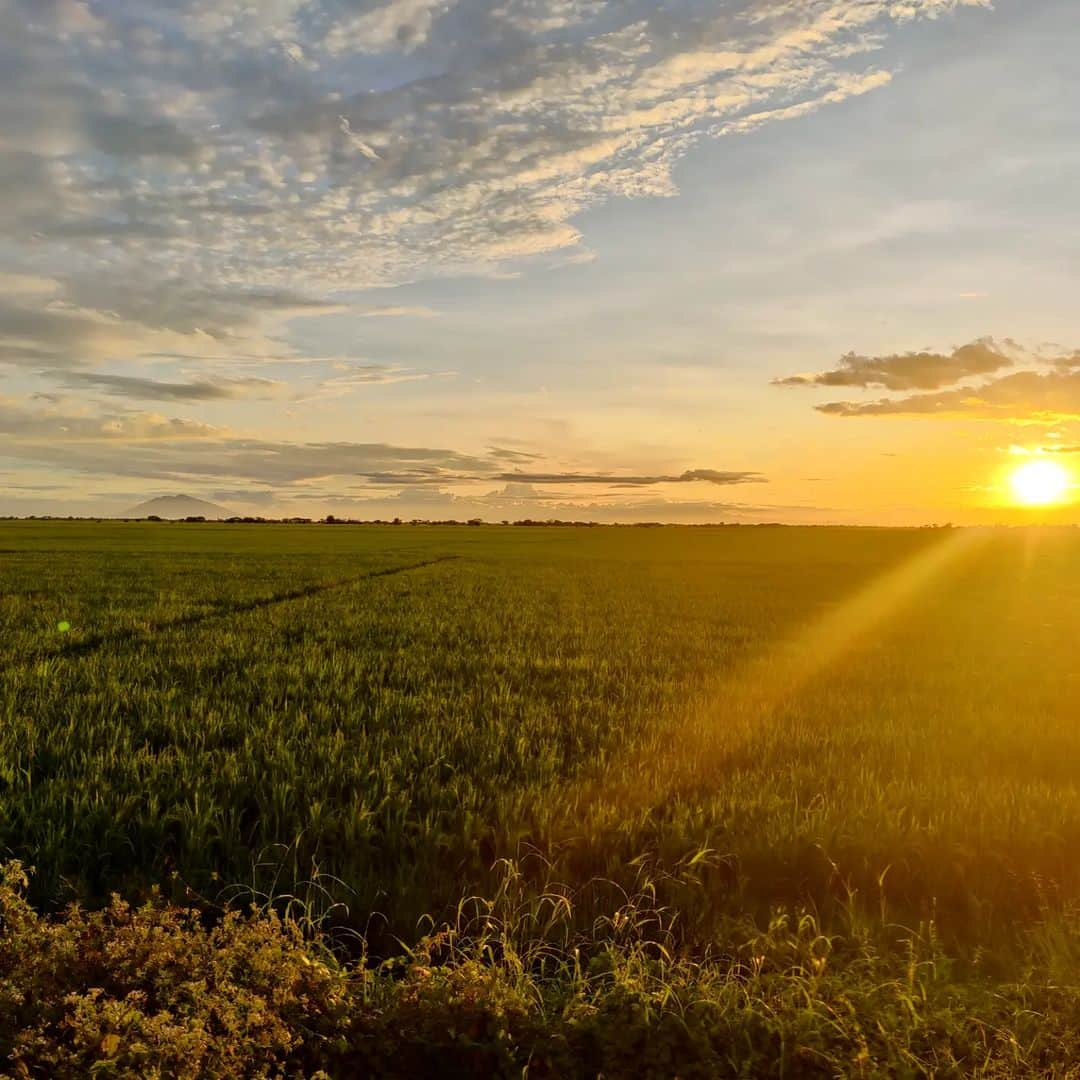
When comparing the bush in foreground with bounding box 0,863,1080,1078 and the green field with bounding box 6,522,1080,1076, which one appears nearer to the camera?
the bush in foreground with bounding box 0,863,1080,1078

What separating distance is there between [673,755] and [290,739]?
372 cm

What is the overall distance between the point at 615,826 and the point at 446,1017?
2674 millimetres

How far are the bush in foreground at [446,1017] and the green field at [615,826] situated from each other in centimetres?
2

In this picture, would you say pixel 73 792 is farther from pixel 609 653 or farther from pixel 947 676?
pixel 947 676

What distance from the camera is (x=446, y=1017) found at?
11.6ft

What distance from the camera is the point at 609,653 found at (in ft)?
49.1

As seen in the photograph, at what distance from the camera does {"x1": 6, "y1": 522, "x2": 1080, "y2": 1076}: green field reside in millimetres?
3721

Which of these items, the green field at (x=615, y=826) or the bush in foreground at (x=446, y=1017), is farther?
the green field at (x=615, y=826)

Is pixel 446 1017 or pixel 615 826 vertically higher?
pixel 446 1017

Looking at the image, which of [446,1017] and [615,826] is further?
[615,826]

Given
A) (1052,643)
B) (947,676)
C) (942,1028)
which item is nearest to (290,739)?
(942,1028)

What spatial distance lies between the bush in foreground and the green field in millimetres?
23

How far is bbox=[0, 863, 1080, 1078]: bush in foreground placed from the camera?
10.6ft

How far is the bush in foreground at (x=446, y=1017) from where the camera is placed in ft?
10.6
